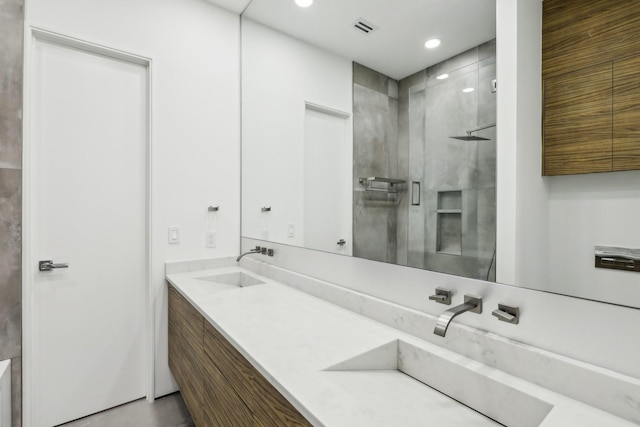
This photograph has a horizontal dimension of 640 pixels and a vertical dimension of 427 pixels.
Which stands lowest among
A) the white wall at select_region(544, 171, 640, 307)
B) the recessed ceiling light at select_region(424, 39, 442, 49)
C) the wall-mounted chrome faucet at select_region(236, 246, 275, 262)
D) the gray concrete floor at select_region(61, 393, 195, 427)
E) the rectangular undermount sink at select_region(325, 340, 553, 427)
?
the gray concrete floor at select_region(61, 393, 195, 427)

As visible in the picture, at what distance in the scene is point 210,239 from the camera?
7.40 ft

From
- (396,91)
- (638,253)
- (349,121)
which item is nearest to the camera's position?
(638,253)

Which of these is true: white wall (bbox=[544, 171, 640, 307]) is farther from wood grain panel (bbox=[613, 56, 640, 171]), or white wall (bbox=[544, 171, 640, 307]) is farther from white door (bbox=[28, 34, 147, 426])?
white door (bbox=[28, 34, 147, 426])

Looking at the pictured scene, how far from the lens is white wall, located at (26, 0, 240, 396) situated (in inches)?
77.0

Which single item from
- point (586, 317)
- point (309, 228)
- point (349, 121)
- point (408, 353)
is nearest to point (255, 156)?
point (309, 228)

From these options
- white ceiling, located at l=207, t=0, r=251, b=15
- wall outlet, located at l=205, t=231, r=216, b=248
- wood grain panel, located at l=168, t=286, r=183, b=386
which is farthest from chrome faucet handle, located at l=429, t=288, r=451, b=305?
white ceiling, located at l=207, t=0, r=251, b=15

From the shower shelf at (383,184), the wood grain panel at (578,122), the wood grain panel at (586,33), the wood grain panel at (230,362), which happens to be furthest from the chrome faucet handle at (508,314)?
the wood grain panel at (230,362)

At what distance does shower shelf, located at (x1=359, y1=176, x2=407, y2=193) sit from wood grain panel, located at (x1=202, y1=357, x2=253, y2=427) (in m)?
0.92

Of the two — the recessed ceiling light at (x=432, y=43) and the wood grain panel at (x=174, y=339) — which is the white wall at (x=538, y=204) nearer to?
the recessed ceiling light at (x=432, y=43)

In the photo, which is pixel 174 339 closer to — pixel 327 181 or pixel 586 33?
pixel 327 181

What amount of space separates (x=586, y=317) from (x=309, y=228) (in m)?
1.26

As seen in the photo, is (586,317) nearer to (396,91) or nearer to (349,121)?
(396,91)

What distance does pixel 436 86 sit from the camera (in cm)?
106

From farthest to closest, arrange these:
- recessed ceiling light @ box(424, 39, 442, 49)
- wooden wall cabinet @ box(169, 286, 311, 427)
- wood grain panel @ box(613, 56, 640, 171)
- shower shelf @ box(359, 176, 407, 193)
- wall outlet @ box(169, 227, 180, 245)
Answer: wall outlet @ box(169, 227, 180, 245) < shower shelf @ box(359, 176, 407, 193) < recessed ceiling light @ box(424, 39, 442, 49) < wooden wall cabinet @ box(169, 286, 311, 427) < wood grain panel @ box(613, 56, 640, 171)
